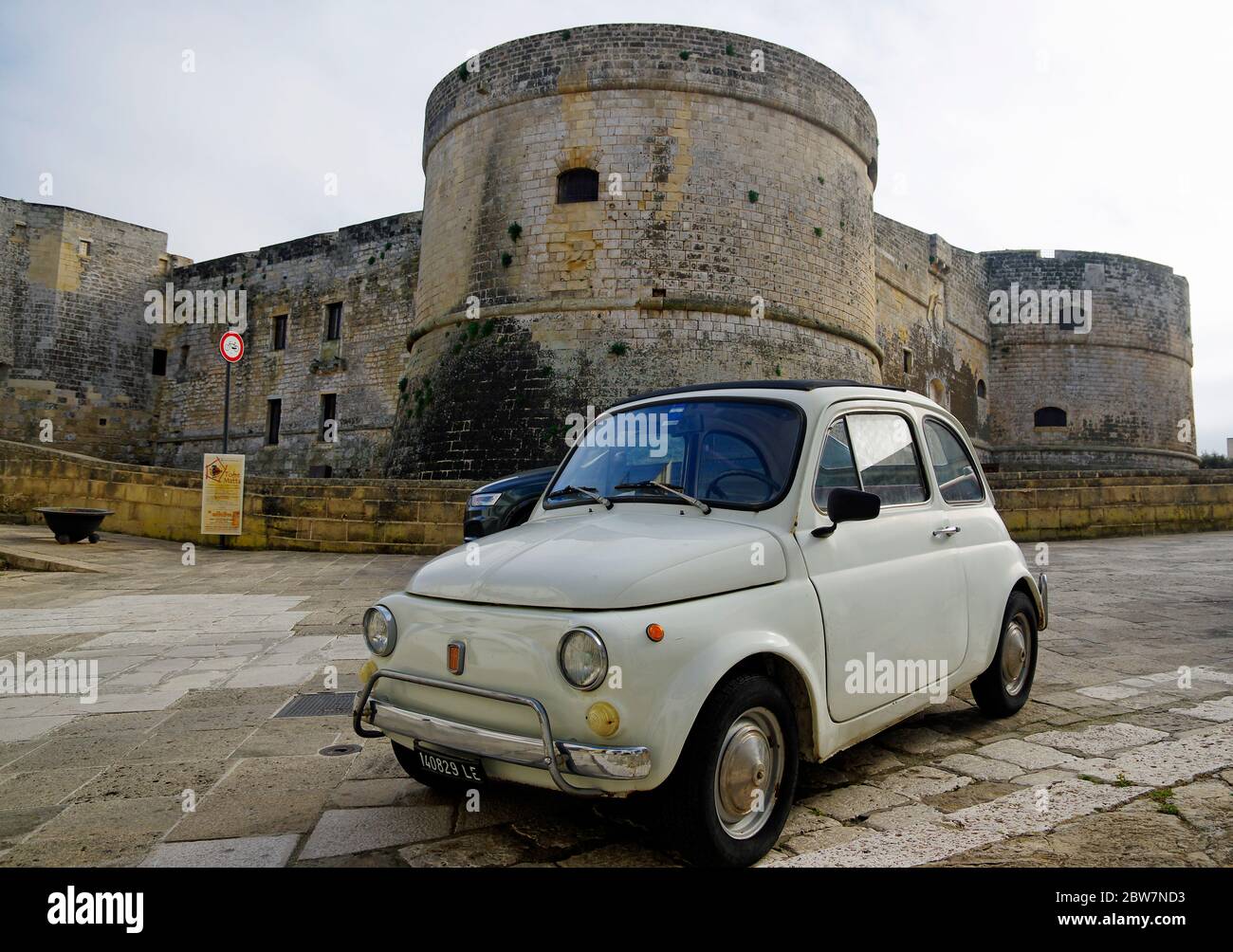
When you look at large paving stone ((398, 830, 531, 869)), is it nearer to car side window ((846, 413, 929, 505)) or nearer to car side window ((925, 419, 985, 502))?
car side window ((846, 413, 929, 505))

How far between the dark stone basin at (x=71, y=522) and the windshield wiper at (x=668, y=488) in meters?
10.3

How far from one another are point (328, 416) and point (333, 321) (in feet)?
10.3

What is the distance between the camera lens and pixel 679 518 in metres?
2.86

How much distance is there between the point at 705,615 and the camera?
2357mm

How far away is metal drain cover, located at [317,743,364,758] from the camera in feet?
11.2

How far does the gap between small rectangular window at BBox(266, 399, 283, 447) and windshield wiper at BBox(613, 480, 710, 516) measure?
28782 mm

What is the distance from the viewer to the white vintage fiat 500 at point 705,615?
2.23 metres

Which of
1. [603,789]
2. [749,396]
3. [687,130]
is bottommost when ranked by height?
[603,789]

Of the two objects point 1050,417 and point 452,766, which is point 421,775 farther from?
point 1050,417

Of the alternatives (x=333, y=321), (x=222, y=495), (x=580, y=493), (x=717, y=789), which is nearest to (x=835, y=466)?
(x=580, y=493)
